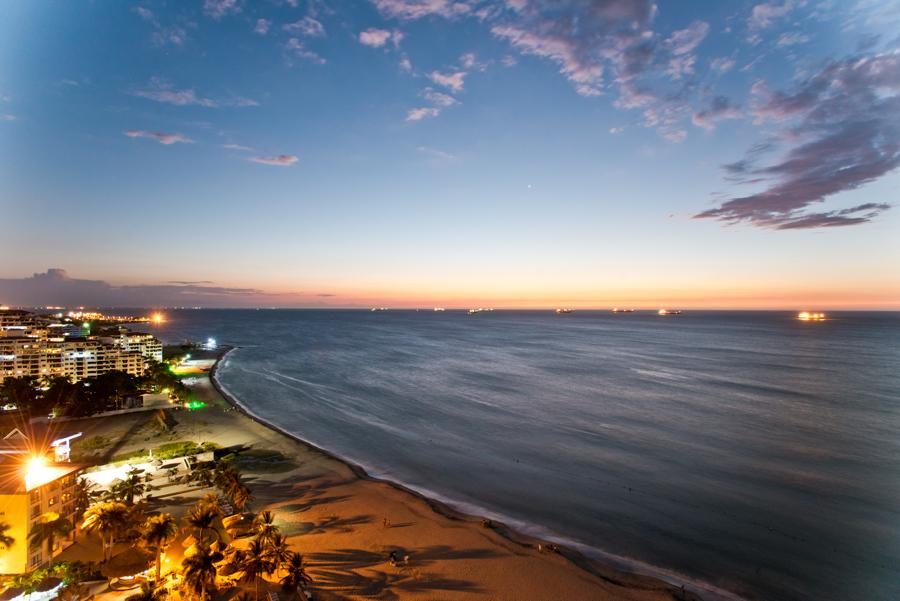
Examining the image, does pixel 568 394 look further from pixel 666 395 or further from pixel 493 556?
pixel 493 556

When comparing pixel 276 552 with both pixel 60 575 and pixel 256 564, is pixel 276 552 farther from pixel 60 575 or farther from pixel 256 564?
pixel 60 575

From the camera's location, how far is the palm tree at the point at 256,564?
22.1 m

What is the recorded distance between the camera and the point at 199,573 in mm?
20844

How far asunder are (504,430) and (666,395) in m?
35.4

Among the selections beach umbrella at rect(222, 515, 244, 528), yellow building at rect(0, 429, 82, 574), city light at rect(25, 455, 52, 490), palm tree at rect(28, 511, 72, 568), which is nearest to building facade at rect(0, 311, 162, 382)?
yellow building at rect(0, 429, 82, 574)

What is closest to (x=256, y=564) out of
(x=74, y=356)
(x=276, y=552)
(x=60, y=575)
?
(x=276, y=552)

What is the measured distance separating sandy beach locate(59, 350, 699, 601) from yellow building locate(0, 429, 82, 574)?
2747 millimetres

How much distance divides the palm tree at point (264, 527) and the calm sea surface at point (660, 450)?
1651 centimetres

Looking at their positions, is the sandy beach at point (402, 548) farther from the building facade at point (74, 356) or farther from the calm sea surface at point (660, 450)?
the building facade at point (74, 356)

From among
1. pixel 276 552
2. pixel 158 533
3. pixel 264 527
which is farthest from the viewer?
pixel 264 527

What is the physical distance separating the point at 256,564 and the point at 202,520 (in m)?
4.91

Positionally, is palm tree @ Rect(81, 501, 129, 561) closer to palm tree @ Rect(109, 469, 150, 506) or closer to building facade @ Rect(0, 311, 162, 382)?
palm tree @ Rect(109, 469, 150, 506)

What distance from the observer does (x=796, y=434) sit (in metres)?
58.1

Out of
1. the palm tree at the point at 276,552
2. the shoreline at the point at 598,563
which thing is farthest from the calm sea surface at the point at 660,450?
the palm tree at the point at 276,552
